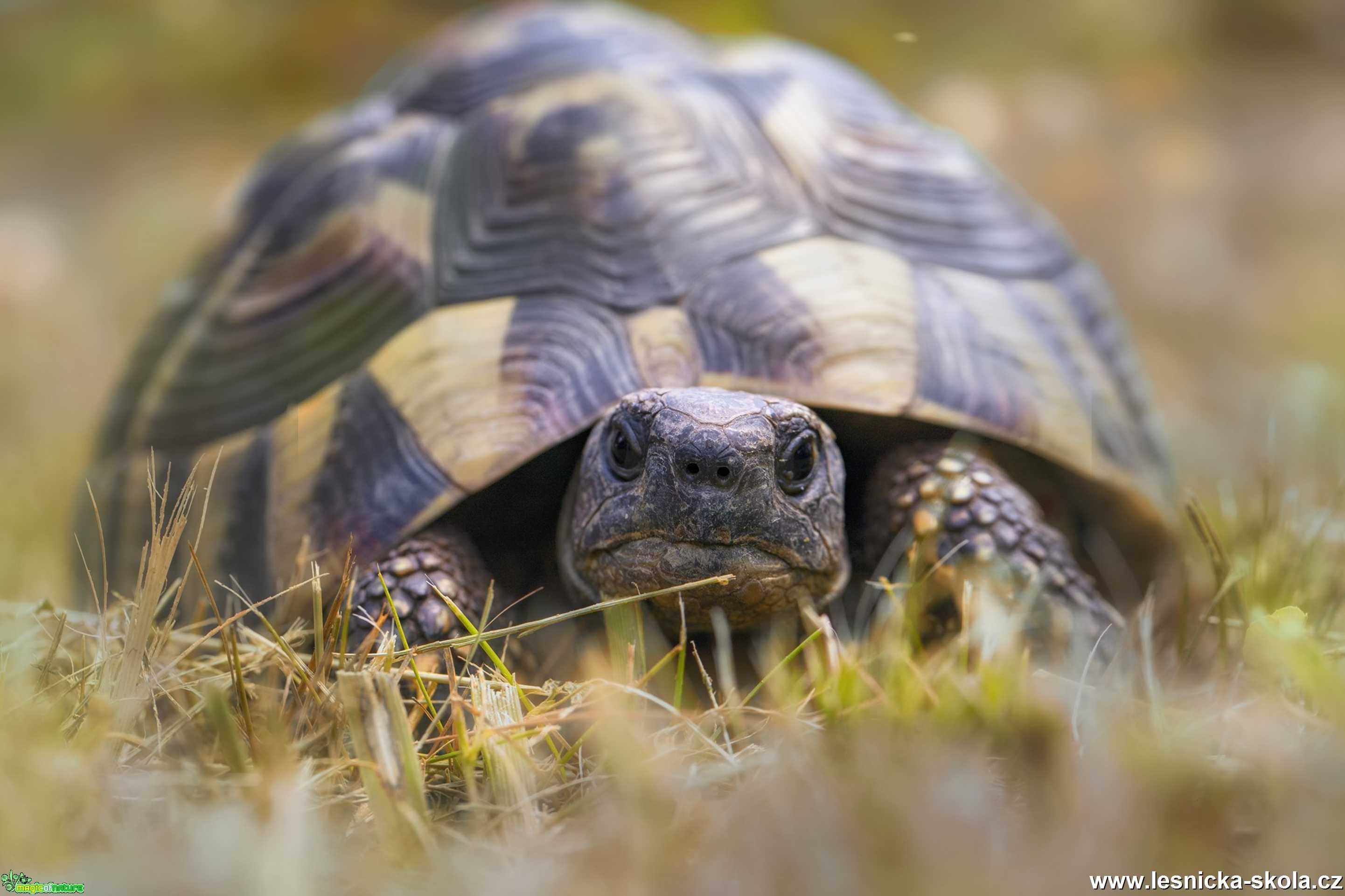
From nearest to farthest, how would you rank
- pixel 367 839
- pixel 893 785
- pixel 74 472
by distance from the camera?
1. pixel 893 785
2. pixel 367 839
3. pixel 74 472

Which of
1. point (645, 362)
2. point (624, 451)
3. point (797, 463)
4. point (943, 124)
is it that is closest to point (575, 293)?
point (645, 362)

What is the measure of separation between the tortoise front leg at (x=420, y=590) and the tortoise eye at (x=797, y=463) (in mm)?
733

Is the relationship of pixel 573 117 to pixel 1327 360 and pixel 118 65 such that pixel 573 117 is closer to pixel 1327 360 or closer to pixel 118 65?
pixel 1327 360

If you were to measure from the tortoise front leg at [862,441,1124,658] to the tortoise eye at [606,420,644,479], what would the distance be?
0.59 metres

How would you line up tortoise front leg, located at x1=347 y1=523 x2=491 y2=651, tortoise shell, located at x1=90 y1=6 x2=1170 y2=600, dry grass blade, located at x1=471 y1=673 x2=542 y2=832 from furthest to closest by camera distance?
tortoise shell, located at x1=90 y1=6 x2=1170 y2=600, tortoise front leg, located at x1=347 y1=523 x2=491 y2=651, dry grass blade, located at x1=471 y1=673 x2=542 y2=832

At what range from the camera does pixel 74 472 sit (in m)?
5.01

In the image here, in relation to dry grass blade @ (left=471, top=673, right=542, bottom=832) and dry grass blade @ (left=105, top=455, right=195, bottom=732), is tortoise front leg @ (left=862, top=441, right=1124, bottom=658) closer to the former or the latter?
dry grass blade @ (left=471, top=673, right=542, bottom=832)

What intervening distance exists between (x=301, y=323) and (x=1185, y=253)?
27.0ft

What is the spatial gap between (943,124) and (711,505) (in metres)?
6.52

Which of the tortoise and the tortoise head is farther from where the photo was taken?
the tortoise

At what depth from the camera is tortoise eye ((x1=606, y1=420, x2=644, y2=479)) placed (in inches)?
77.2

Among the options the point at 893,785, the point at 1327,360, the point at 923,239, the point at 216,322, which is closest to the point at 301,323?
the point at 216,322

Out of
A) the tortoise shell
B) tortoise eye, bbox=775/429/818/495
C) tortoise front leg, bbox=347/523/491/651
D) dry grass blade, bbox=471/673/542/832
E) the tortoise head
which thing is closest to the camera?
dry grass blade, bbox=471/673/542/832

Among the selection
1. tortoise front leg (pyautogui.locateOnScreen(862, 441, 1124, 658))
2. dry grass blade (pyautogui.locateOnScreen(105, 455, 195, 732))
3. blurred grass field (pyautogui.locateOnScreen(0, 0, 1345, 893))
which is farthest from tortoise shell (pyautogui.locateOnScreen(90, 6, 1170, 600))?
dry grass blade (pyautogui.locateOnScreen(105, 455, 195, 732))
